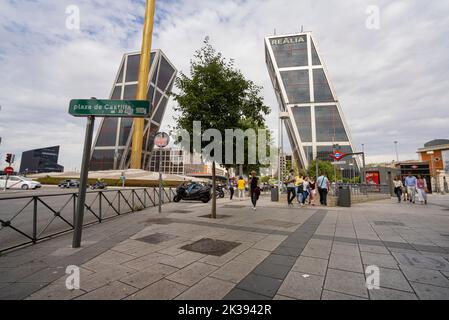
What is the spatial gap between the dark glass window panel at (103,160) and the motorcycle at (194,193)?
56.5m

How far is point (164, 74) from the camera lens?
70.8m

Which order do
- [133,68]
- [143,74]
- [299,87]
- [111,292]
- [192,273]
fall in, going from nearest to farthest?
[111,292] < [192,273] < [143,74] < [133,68] < [299,87]

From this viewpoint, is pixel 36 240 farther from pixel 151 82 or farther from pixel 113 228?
pixel 151 82

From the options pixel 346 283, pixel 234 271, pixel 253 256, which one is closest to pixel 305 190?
pixel 253 256

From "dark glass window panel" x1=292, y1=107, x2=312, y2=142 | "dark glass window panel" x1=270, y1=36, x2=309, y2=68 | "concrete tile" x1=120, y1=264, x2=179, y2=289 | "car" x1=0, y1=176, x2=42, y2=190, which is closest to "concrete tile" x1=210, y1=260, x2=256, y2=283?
"concrete tile" x1=120, y1=264, x2=179, y2=289

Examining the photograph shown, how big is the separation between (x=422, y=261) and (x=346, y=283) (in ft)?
5.97

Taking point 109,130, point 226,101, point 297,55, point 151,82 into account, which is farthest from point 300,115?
point 226,101

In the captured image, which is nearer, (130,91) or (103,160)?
(103,160)

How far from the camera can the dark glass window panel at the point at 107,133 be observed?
62666 mm

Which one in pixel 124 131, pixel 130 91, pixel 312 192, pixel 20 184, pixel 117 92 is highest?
pixel 117 92

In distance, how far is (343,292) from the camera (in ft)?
8.33

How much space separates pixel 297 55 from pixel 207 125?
7150 centimetres

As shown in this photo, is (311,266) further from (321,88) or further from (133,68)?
(133,68)

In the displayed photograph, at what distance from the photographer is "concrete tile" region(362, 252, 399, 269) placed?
3389mm
